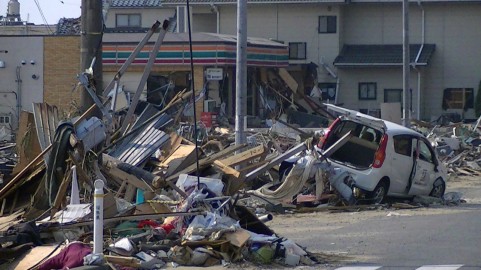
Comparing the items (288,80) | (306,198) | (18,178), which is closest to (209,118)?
(288,80)

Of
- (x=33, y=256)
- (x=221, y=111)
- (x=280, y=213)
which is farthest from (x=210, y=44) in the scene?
(x=33, y=256)

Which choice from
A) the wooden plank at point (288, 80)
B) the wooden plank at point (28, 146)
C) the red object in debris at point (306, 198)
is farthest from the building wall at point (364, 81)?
Result: the wooden plank at point (28, 146)

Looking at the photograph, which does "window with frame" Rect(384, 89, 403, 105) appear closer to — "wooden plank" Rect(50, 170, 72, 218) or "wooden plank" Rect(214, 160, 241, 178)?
"wooden plank" Rect(214, 160, 241, 178)

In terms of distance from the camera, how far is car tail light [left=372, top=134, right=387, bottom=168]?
22.6 metres

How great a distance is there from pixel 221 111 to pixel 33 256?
1411 inches

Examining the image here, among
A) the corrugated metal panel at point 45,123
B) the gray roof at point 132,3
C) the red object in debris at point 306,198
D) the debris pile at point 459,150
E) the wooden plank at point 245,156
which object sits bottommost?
the debris pile at point 459,150

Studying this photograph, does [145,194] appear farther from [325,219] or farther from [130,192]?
[325,219]

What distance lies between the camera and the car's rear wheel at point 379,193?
74.4 ft

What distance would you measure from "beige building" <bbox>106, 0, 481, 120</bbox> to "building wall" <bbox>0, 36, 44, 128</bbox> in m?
12.3

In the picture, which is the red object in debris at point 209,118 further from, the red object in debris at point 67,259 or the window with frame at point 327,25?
the red object in debris at point 67,259

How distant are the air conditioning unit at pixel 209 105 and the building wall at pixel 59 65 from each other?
21.2 ft

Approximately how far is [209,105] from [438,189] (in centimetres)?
2448

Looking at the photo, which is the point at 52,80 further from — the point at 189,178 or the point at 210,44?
the point at 189,178

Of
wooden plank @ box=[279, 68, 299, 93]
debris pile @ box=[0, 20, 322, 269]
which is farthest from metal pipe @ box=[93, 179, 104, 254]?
wooden plank @ box=[279, 68, 299, 93]
